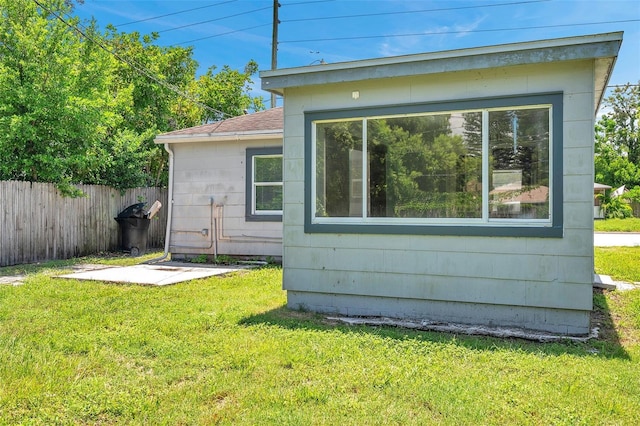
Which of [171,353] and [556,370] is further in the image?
[171,353]

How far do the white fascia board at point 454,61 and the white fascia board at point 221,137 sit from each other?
3589mm

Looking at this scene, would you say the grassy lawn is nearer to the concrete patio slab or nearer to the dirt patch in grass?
the dirt patch in grass

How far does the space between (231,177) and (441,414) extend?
25.5 feet

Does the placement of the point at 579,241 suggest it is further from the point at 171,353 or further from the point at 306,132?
the point at 171,353

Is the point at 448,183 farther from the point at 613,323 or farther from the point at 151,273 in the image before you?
the point at 151,273

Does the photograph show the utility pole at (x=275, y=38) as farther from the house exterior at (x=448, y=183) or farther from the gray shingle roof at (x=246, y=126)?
the house exterior at (x=448, y=183)

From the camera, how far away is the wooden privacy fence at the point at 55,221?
9.60 meters

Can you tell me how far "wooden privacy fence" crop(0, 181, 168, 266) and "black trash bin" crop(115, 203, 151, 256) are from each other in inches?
17.9

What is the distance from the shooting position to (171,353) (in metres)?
4.00

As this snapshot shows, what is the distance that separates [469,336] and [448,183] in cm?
170

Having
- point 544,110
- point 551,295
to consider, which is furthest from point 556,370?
point 544,110

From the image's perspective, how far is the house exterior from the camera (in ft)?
15.2

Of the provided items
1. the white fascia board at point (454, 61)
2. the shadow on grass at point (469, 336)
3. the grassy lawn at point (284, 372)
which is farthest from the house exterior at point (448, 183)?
the grassy lawn at point (284, 372)

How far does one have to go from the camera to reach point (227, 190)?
32.9 ft
